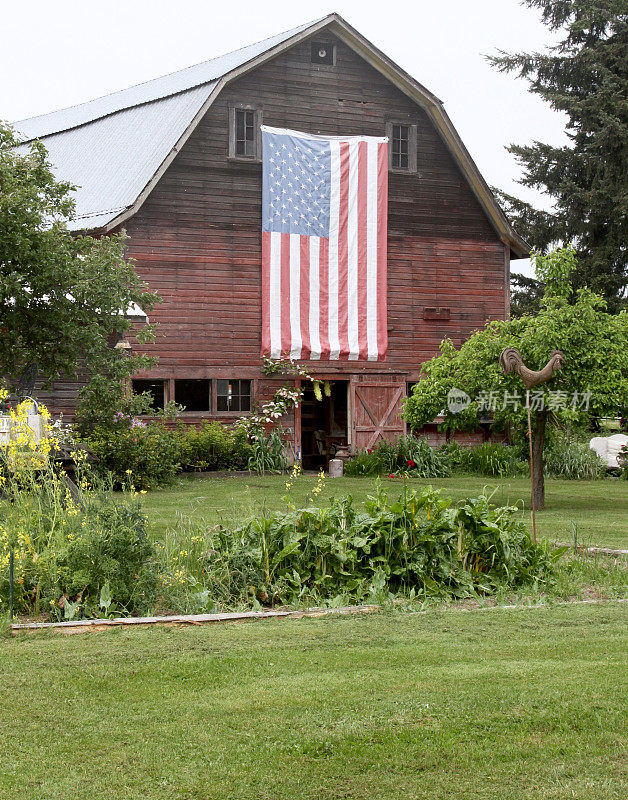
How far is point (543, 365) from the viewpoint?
1498 cm

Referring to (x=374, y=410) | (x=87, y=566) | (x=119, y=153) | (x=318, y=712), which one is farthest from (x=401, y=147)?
(x=318, y=712)

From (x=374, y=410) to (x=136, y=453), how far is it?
6987 millimetres

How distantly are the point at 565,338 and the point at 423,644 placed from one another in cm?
918

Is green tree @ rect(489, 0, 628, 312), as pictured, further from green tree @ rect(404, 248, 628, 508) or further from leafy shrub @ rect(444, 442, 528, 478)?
green tree @ rect(404, 248, 628, 508)

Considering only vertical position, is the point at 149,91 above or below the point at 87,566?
above

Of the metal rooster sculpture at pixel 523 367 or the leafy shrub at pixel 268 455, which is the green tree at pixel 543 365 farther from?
the leafy shrub at pixel 268 455

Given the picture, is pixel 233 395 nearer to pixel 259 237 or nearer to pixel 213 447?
pixel 213 447

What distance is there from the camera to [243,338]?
22.1 m

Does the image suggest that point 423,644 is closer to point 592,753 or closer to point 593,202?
point 592,753

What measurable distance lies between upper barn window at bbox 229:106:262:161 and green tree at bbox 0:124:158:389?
8745 mm

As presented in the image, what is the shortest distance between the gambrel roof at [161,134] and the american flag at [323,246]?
1463 millimetres

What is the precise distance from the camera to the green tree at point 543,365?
48.3 feet

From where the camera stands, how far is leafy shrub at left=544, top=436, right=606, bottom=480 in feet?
73.6

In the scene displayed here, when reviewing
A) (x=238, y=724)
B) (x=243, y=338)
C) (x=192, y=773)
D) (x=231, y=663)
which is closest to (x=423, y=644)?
(x=231, y=663)
